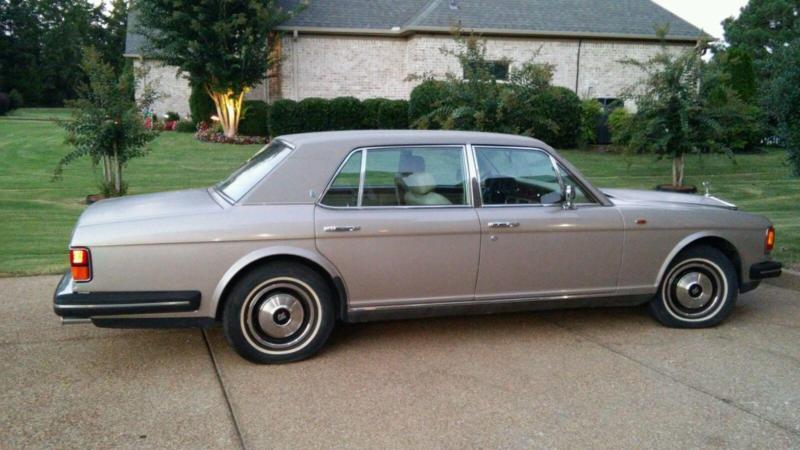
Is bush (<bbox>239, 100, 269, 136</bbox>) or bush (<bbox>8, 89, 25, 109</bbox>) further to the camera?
bush (<bbox>8, 89, 25, 109</bbox>)

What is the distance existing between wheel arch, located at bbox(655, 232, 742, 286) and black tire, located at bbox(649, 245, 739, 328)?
5 cm

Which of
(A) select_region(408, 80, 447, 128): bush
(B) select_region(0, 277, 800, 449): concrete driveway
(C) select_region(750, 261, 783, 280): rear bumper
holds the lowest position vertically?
(B) select_region(0, 277, 800, 449): concrete driveway

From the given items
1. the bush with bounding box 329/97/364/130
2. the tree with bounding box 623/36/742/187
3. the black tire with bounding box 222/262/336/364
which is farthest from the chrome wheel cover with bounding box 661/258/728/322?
the bush with bounding box 329/97/364/130

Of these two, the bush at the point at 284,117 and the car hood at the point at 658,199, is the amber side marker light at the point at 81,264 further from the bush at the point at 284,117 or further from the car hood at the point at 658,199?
the bush at the point at 284,117

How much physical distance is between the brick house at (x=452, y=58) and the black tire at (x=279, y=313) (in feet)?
62.4

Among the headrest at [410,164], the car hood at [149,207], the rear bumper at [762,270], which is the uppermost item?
the headrest at [410,164]

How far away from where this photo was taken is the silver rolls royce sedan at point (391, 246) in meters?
4.54

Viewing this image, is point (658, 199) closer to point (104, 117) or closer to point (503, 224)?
point (503, 224)

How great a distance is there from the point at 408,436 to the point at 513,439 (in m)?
0.55

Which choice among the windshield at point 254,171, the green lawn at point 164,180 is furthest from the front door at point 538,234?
the green lawn at point 164,180

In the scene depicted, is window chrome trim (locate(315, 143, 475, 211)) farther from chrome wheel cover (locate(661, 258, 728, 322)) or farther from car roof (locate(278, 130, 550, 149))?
chrome wheel cover (locate(661, 258, 728, 322))

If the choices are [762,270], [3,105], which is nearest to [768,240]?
[762,270]

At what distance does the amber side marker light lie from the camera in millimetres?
4426

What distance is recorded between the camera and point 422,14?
23281 mm
